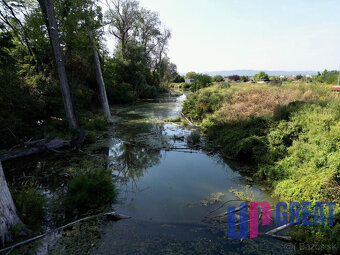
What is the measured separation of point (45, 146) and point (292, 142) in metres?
8.93

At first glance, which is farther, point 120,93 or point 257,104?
point 120,93

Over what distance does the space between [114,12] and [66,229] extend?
1100 inches

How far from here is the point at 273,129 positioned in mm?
7441

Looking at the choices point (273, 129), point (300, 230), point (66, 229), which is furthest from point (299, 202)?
point (66, 229)

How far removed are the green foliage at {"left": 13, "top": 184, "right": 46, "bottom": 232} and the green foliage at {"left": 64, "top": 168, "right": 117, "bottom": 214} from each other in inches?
21.9

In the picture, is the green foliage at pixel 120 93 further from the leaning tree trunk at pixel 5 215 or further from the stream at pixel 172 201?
the leaning tree trunk at pixel 5 215

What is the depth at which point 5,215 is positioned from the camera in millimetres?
3094

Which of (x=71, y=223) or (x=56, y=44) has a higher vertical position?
(x=56, y=44)

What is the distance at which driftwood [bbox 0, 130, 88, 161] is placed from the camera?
23.6 feet

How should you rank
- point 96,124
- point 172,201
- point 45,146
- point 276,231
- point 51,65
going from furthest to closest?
point 51,65, point 96,124, point 45,146, point 172,201, point 276,231

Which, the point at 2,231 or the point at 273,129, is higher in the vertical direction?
the point at 273,129

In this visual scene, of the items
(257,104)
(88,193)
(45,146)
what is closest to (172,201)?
(88,193)

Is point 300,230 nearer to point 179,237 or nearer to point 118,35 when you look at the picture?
point 179,237

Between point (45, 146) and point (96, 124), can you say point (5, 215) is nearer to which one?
point (45, 146)
